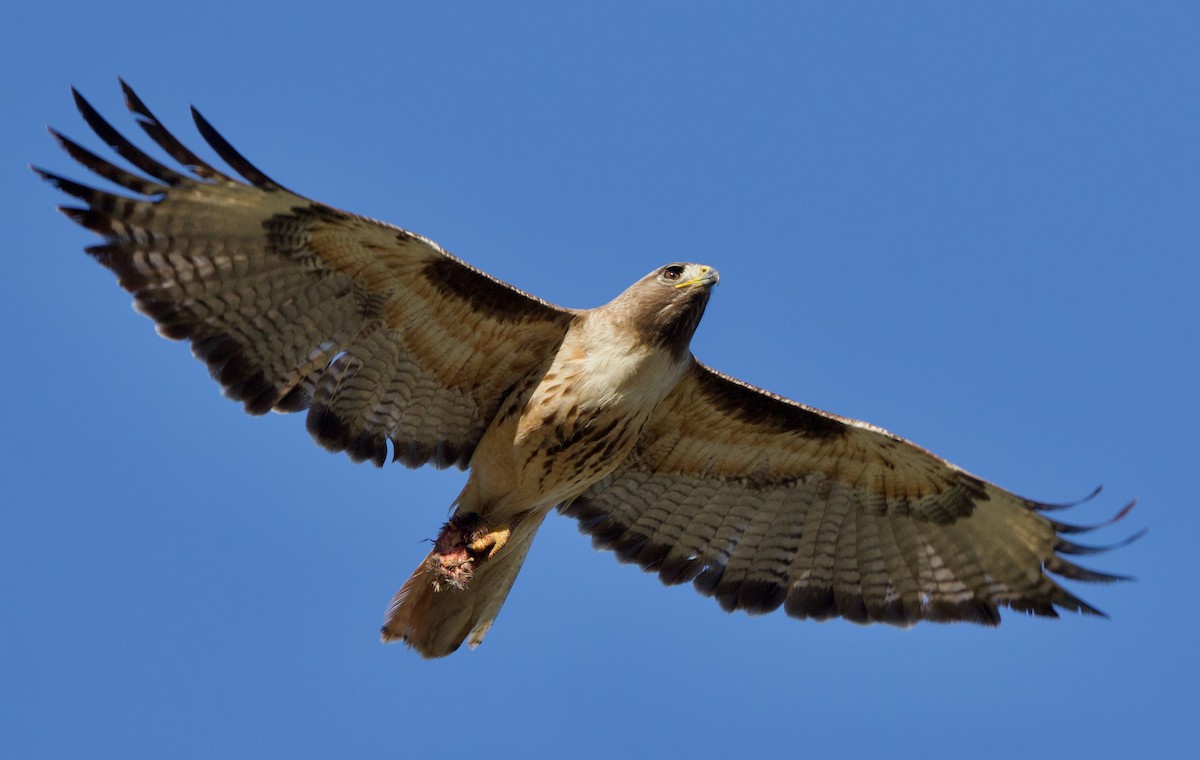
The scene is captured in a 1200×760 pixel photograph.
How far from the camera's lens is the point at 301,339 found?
1123 cm

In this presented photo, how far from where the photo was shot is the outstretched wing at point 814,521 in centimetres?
1209

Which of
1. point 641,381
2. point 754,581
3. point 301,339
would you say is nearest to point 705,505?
point 754,581

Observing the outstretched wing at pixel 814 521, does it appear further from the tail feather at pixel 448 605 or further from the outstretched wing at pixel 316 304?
the outstretched wing at pixel 316 304

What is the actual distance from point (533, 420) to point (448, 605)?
59.7 inches

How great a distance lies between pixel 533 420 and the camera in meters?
11.3

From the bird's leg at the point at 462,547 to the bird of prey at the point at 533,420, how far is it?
0.02m

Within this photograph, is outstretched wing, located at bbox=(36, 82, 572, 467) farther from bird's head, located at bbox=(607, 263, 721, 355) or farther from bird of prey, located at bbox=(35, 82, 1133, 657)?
bird's head, located at bbox=(607, 263, 721, 355)

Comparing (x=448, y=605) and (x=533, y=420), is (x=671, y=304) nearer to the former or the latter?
(x=533, y=420)

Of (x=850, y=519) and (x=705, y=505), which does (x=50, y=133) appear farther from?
(x=850, y=519)

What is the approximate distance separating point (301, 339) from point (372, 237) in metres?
1.00

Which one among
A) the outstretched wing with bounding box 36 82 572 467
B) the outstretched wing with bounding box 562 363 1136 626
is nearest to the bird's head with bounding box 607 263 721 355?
the outstretched wing with bounding box 36 82 572 467

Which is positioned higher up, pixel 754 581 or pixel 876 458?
pixel 876 458

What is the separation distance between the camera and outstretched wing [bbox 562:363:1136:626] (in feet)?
39.7

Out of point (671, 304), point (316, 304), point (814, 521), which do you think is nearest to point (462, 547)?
point (316, 304)
